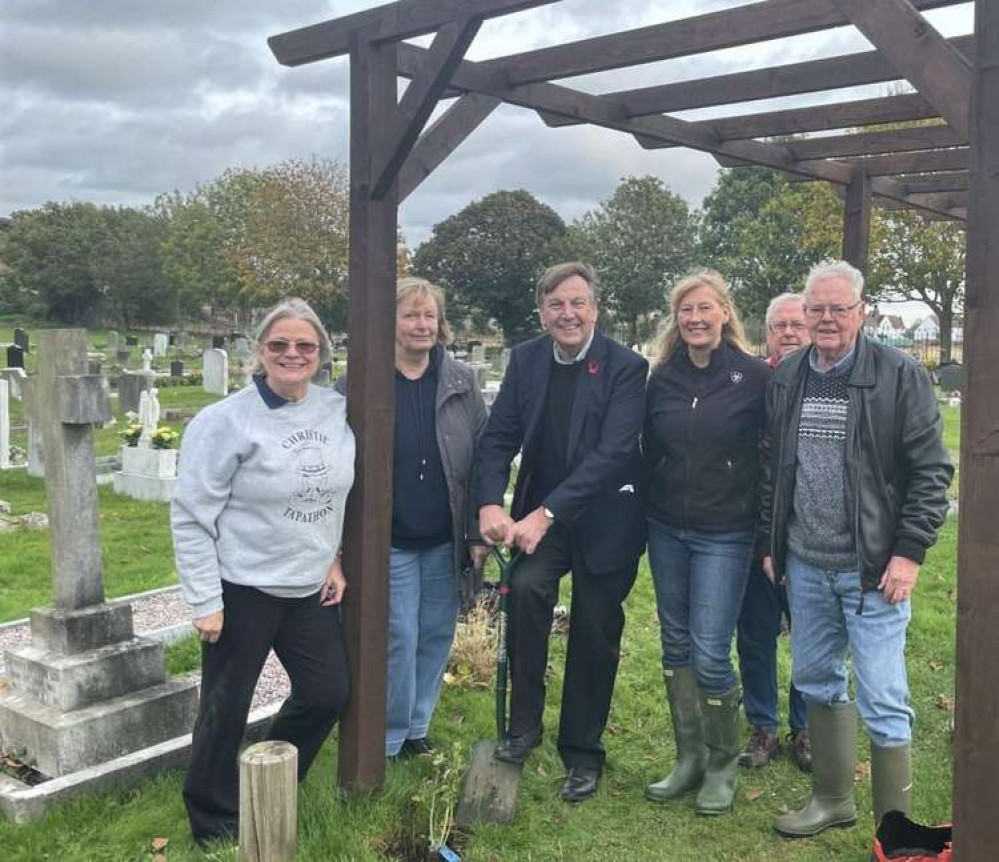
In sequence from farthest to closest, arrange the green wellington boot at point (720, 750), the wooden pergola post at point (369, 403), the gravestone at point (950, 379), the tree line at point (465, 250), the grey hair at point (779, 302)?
1. the tree line at point (465, 250)
2. the gravestone at point (950, 379)
3. the grey hair at point (779, 302)
4. the green wellington boot at point (720, 750)
5. the wooden pergola post at point (369, 403)

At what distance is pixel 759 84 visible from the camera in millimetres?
4418

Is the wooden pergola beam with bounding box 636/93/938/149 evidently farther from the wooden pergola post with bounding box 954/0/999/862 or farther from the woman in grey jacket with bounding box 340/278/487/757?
the wooden pergola post with bounding box 954/0/999/862

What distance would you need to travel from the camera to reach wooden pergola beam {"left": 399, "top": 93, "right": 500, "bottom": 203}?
390cm

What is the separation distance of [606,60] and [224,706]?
2814 mm

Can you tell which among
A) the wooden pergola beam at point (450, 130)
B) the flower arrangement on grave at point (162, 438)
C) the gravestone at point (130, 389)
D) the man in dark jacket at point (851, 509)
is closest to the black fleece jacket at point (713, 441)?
the man in dark jacket at point (851, 509)

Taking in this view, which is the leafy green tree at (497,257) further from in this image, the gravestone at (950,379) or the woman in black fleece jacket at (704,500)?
the woman in black fleece jacket at (704,500)

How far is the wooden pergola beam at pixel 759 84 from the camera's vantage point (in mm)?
4215

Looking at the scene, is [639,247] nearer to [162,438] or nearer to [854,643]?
[162,438]

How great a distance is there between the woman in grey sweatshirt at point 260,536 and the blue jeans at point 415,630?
458 millimetres

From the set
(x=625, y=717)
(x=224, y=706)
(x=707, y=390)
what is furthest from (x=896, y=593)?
(x=224, y=706)

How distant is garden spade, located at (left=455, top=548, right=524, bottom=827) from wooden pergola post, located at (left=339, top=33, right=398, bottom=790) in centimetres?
37

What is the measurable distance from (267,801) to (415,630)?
127cm

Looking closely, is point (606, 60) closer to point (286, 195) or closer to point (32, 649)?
point (32, 649)

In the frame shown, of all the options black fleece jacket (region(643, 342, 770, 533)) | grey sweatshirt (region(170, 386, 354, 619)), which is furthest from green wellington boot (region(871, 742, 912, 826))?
grey sweatshirt (region(170, 386, 354, 619))
